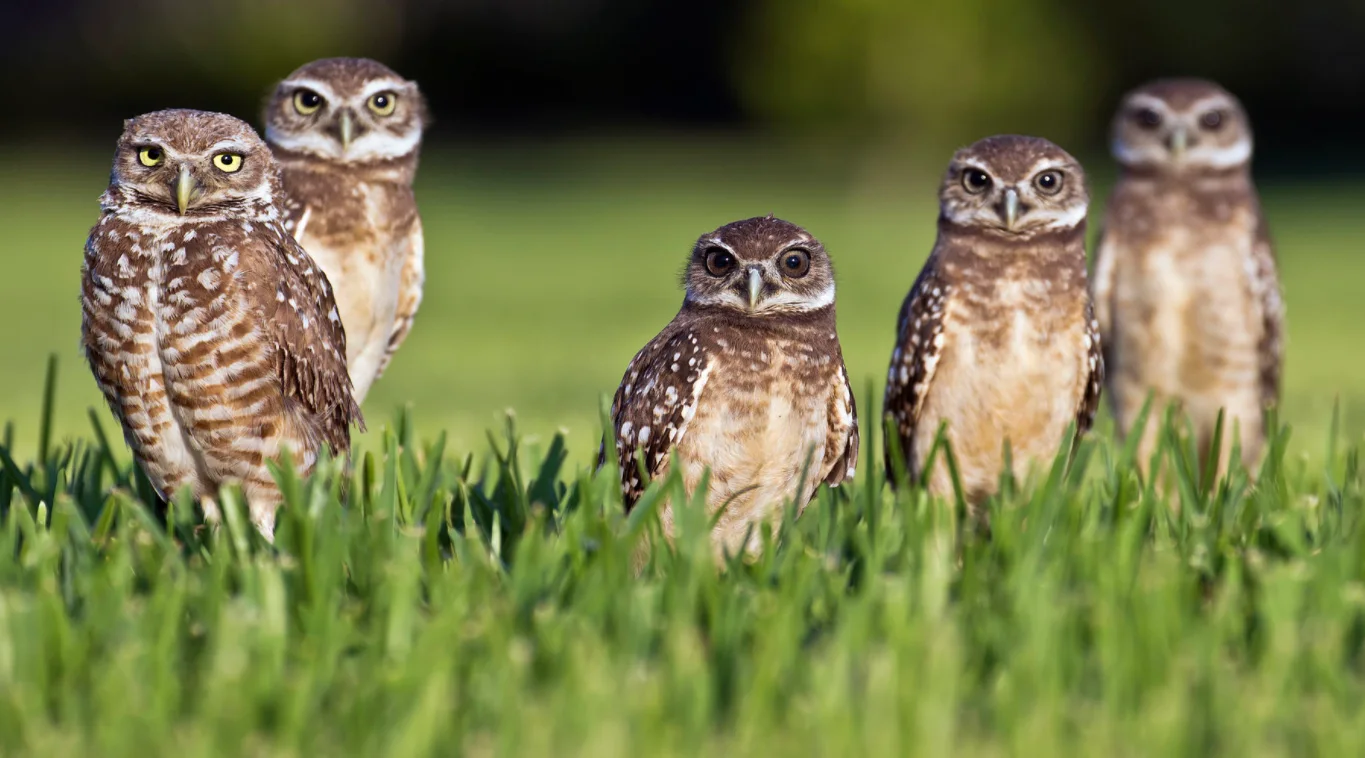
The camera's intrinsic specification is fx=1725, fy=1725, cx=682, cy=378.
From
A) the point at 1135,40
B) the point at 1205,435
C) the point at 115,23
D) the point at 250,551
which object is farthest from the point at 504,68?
the point at 250,551

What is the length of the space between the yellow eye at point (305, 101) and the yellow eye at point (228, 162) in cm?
126

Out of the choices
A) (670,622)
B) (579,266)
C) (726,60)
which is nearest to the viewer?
(670,622)

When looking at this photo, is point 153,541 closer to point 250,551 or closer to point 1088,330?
point 250,551

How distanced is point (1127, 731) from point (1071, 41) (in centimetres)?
2744

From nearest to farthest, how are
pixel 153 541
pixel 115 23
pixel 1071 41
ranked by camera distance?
pixel 153 541 < pixel 1071 41 < pixel 115 23

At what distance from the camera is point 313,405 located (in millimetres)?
5008

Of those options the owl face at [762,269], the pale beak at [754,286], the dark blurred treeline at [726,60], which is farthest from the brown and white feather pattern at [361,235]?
the dark blurred treeline at [726,60]

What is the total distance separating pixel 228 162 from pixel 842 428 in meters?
1.90

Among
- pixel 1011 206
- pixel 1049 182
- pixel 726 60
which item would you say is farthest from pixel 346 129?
pixel 726 60

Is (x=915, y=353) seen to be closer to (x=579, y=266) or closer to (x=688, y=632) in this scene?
(x=688, y=632)

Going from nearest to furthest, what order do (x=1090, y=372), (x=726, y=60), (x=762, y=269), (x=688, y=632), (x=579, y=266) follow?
(x=688, y=632)
(x=762, y=269)
(x=1090, y=372)
(x=579, y=266)
(x=726, y=60)

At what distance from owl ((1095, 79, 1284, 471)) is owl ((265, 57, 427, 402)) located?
9.48 ft

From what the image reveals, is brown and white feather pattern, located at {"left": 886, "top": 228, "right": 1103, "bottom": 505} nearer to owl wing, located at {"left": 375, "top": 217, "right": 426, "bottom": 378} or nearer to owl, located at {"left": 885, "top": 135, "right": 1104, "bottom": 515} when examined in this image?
owl, located at {"left": 885, "top": 135, "right": 1104, "bottom": 515}

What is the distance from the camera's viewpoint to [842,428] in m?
4.99
